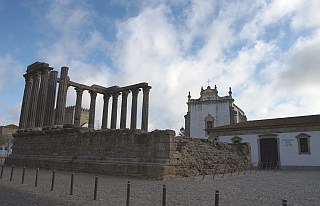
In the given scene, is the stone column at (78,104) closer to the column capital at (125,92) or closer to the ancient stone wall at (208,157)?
the column capital at (125,92)

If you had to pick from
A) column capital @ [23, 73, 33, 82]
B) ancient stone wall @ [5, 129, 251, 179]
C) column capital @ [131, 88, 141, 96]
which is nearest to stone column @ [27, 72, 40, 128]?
column capital @ [23, 73, 33, 82]

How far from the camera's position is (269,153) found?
25.3 metres

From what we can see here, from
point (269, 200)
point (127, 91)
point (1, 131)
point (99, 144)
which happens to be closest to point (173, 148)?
point (99, 144)

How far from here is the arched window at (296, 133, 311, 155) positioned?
76.1 ft

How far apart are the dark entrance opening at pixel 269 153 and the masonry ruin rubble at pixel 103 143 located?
4109 millimetres

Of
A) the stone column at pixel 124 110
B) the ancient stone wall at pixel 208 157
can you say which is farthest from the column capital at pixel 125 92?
the ancient stone wall at pixel 208 157

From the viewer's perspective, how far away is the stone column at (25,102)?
23.8 m

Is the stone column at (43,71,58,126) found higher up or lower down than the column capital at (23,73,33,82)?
lower down

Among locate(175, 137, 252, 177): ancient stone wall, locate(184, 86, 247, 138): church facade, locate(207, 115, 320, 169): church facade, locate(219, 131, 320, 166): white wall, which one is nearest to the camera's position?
locate(175, 137, 252, 177): ancient stone wall

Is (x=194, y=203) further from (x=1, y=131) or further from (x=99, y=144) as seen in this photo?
(x=1, y=131)

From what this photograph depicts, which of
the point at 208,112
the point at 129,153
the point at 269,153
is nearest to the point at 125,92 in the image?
the point at 129,153

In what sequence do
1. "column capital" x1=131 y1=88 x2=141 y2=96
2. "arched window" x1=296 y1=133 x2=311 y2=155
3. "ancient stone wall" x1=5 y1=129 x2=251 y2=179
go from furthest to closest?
"column capital" x1=131 y1=88 x2=141 y2=96 < "arched window" x1=296 y1=133 x2=311 y2=155 < "ancient stone wall" x1=5 y1=129 x2=251 y2=179

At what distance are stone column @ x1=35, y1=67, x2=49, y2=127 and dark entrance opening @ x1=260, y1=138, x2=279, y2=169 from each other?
1968 centimetres

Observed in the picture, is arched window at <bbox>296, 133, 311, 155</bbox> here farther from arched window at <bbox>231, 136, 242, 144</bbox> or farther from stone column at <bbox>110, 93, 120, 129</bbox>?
stone column at <bbox>110, 93, 120, 129</bbox>
